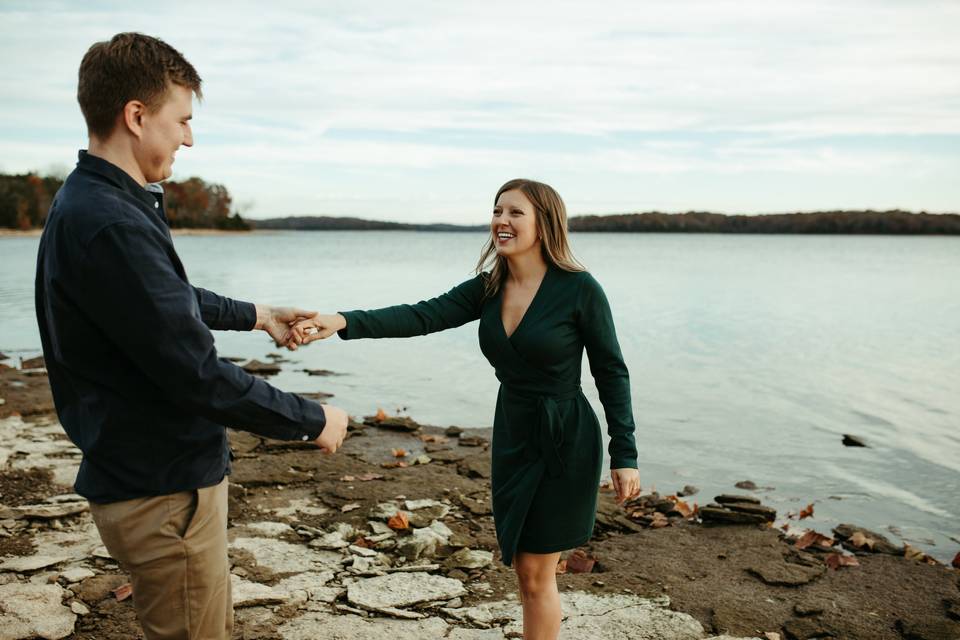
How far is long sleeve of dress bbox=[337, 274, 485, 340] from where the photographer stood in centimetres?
417

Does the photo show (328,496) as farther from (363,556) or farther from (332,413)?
(332,413)

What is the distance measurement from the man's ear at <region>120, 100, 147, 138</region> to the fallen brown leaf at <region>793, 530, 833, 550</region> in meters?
6.08

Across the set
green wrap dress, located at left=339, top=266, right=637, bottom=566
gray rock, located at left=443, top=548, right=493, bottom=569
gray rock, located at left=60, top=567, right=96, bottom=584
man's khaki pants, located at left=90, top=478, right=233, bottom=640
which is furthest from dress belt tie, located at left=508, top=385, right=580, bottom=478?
gray rock, located at left=60, top=567, right=96, bottom=584

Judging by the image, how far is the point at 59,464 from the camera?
7.21m

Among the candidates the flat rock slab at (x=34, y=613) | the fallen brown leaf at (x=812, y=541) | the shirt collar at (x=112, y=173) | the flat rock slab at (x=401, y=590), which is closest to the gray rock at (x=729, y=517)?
the fallen brown leaf at (x=812, y=541)

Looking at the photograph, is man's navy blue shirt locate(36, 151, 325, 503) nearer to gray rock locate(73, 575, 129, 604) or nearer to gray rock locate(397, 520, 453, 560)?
gray rock locate(73, 575, 129, 604)

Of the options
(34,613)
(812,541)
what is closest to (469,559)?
(34,613)

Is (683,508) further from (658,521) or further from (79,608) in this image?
(79,608)

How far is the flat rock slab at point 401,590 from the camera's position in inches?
187

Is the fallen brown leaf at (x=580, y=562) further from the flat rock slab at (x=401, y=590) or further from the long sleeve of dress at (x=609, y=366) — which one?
the long sleeve of dress at (x=609, y=366)

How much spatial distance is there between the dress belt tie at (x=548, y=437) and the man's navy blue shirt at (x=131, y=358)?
4.60ft

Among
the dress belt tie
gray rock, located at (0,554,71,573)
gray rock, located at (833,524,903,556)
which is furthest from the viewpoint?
gray rock, located at (833,524,903,556)

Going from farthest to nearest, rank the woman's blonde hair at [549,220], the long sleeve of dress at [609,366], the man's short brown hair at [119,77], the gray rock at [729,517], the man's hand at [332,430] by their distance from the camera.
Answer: the gray rock at [729,517] < the woman's blonde hair at [549,220] < the long sleeve of dress at [609,366] < the man's hand at [332,430] < the man's short brown hair at [119,77]

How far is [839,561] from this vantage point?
6.29 metres
